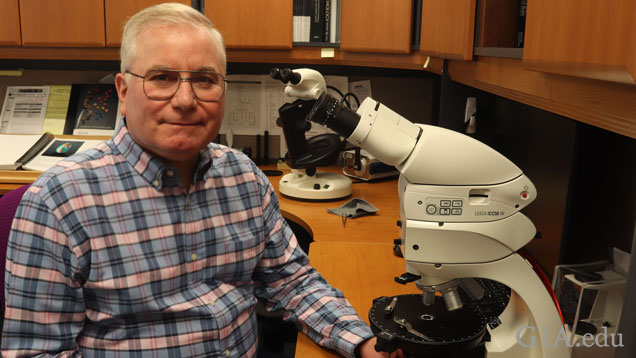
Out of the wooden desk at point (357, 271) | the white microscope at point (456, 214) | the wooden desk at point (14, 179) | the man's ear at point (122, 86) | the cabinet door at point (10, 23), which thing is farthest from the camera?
the cabinet door at point (10, 23)

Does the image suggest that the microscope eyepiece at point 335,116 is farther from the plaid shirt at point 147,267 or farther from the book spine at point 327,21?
the book spine at point 327,21

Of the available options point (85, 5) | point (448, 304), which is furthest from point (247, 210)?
point (85, 5)

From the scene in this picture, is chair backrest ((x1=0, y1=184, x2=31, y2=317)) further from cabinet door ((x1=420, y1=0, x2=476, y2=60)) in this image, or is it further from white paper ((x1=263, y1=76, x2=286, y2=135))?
white paper ((x1=263, y1=76, x2=286, y2=135))

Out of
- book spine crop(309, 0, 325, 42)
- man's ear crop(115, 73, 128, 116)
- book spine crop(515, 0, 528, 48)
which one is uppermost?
book spine crop(309, 0, 325, 42)

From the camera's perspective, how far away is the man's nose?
103cm

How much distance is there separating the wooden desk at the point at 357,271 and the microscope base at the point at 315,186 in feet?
1.42

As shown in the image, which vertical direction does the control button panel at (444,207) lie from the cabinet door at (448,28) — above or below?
below

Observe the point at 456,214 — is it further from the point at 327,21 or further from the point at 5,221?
the point at 327,21

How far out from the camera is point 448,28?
1404 mm

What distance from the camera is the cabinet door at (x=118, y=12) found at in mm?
2238

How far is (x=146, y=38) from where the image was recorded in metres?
1.04

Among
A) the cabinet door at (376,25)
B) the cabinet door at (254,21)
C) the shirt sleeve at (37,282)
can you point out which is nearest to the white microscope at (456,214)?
the shirt sleeve at (37,282)

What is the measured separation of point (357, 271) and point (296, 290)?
0.25 metres

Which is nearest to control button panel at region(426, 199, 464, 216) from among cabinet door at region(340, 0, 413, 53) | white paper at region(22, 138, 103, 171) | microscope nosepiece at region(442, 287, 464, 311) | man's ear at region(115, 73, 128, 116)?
microscope nosepiece at region(442, 287, 464, 311)
